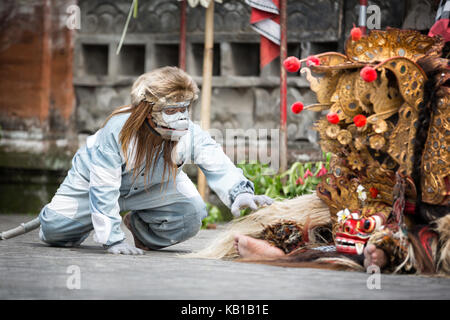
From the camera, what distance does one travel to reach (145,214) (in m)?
4.59

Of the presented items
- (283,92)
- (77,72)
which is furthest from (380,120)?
(77,72)

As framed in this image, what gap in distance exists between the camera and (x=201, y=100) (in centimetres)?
721

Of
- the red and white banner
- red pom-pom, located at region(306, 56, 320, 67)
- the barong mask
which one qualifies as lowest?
the barong mask

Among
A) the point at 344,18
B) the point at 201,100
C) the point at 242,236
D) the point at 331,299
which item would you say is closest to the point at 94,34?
the point at 201,100

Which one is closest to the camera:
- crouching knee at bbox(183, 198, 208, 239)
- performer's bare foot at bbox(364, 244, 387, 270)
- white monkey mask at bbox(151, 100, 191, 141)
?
performer's bare foot at bbox(364, 244, 387, 270)

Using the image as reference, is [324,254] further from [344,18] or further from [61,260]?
[344,18]

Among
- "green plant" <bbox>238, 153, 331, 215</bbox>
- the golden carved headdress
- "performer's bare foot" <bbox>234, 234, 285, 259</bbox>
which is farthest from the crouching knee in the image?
"green plant" <bbox>238, 153, 331, 215</bbox>

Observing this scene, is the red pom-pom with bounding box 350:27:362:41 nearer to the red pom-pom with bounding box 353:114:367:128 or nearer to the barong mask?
the barong mask

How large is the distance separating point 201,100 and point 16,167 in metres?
1.97

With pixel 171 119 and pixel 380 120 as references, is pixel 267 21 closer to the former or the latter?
pixel 171 119

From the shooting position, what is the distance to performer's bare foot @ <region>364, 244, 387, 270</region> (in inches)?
138

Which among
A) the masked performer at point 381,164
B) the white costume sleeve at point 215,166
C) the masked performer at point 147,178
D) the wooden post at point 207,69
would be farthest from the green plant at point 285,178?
the masked performer at point 381,164

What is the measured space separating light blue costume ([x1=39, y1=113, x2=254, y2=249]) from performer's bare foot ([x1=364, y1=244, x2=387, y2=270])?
32.5 inches

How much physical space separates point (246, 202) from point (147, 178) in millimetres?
659
